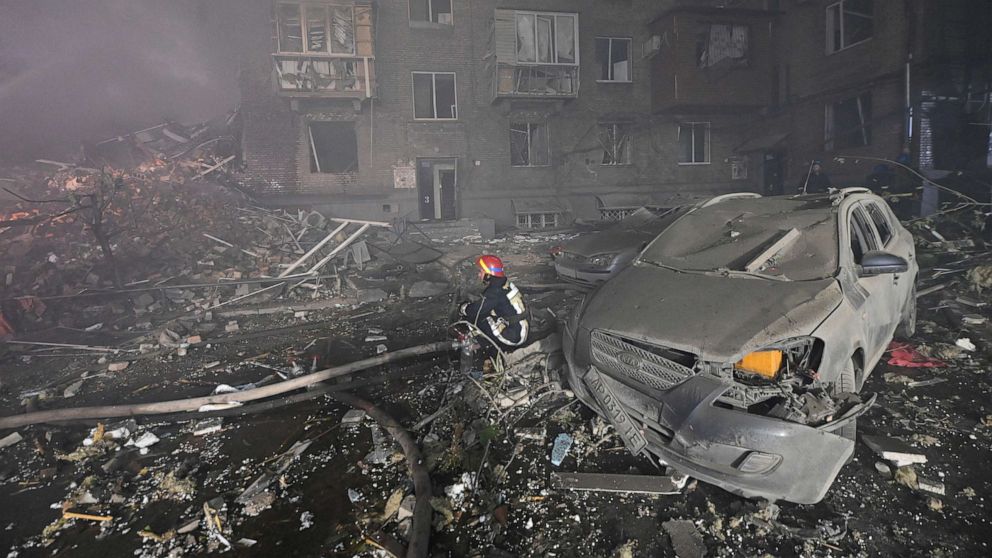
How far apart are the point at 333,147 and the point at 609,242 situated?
1180 centimetres

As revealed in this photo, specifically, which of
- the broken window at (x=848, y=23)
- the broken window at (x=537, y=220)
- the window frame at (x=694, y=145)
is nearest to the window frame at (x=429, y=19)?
the broken window at (x=537, y=220)

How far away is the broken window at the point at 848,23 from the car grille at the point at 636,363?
16797mm

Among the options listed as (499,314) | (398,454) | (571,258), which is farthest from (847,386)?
(571,258)

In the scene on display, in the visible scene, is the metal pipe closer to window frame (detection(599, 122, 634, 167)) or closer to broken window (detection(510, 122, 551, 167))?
broken window (detection(510, 122, 551, 167))

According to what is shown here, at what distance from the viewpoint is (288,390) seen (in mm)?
4586

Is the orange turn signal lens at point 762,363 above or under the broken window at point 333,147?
under

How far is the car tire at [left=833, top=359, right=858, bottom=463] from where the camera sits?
2.70 metres

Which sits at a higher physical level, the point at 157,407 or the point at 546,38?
the point at 546,38

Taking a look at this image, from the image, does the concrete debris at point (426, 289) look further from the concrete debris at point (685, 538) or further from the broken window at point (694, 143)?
the broken window at point (694, 143)

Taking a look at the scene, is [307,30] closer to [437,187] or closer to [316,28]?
[316,28]

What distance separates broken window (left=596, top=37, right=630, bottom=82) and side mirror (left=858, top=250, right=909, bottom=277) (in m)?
15.9

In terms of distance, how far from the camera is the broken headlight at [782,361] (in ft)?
8.73

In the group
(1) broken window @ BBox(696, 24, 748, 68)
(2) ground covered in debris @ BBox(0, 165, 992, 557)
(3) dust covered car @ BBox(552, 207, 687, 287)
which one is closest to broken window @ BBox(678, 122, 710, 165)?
(1) broken window @ BBox(696, 24, 748, 68)

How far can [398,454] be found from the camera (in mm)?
3463
